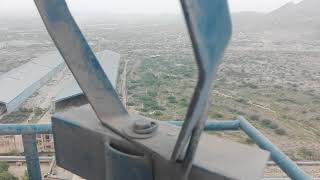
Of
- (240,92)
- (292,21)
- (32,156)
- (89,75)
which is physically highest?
(89,75)

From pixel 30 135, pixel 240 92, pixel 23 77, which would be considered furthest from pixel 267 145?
pixel 240 92

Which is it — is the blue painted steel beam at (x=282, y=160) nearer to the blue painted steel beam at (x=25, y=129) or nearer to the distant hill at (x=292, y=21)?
the blue painted steel beam at (x=25, y=129)

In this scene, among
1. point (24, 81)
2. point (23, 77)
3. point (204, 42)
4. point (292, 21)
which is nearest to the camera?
point (204, 42)

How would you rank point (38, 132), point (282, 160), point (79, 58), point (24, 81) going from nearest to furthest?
point (79, 58)
point (282, 160)
point (38, 132)
point (24, 81)

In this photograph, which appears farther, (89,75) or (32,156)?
(32,156)

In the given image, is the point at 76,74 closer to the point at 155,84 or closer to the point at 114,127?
the point at 114,127

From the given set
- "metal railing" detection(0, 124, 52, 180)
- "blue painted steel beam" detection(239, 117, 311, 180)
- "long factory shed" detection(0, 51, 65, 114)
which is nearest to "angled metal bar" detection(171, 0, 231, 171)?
"blue painted steel beam" detection(239, 117, 311, 180)

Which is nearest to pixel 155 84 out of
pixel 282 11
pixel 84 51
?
pixel 84 51

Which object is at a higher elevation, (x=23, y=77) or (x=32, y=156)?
(x=32, y=156)

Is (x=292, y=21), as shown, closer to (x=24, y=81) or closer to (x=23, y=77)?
(x=23, y=77)
